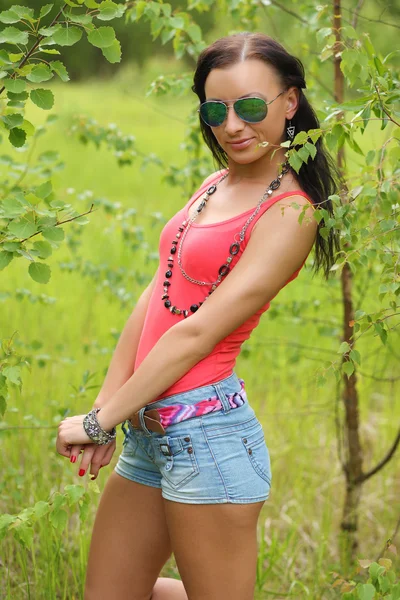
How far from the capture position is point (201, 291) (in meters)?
1.82

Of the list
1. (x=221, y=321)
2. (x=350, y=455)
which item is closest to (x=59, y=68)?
(x=221, y=321)

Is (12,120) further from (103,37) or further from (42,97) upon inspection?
(103,37)

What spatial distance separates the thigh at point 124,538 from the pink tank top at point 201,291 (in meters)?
0.29

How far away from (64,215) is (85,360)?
2.43 metres

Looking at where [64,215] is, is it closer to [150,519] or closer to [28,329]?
Answer: [150,519]

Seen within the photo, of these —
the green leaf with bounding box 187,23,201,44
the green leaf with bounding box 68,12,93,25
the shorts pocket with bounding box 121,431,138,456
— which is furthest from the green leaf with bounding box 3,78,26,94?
the green leaf with bounding box 187,23,201,44

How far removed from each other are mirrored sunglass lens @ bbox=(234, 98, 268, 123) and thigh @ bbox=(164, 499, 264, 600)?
2.58 ft

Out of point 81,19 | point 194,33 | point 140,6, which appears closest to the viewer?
point 81,19

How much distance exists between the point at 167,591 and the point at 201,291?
0.79 meters

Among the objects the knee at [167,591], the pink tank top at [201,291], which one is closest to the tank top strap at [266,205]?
the pink tank top at [201,291]

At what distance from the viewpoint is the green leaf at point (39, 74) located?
65.3 inches

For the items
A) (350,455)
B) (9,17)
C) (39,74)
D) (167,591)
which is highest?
(9,17)

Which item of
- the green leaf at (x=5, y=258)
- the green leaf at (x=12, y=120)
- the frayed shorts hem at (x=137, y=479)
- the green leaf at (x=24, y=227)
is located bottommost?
the frayed shorts hem at (x=137, y=479)

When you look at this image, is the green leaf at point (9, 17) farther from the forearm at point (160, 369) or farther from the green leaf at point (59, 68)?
the forearm at point (160, 369)
